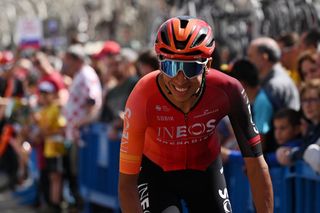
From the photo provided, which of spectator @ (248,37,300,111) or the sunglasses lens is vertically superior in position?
the sunglasses lens

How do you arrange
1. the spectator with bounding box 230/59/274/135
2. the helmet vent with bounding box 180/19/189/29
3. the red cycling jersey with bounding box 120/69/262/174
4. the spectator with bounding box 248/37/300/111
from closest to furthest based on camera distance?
the helmet vent with bounding box 180/19/189/29, the red cycling jersey with bounding box 120/69/262/174, the spectator with bounding box 230/59/274/135, the spectator with bounding box 248/37/300/111

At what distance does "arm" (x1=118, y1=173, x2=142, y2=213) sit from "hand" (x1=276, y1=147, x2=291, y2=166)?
2.02 metres

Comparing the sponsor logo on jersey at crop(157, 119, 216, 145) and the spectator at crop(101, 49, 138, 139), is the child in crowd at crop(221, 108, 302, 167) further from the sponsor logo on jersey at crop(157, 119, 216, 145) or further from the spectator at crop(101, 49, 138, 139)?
the spectator at crop(101, 49, 138, 139)

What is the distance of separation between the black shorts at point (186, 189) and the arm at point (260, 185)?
0.34 m

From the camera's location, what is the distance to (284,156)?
6715 millimetres

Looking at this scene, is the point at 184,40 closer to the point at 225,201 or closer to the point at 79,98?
the point at 225,201

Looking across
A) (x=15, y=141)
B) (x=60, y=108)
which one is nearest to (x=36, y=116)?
(x=60, y=108)

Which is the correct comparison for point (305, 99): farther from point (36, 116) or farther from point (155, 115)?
point (36, 116)

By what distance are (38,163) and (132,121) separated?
7.09 meters

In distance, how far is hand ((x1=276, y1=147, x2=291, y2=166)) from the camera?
670 centimetres

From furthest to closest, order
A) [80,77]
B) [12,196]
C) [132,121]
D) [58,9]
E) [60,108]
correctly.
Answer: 1. [58,9]
2. [12,196]
3. [60,108]
4. [80,77]
5. [132,121]

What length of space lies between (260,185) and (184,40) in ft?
3.07

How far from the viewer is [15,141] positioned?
14.5m

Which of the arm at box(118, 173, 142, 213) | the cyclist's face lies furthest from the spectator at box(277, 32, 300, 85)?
the arm at box(118, 173, 142, 213)
